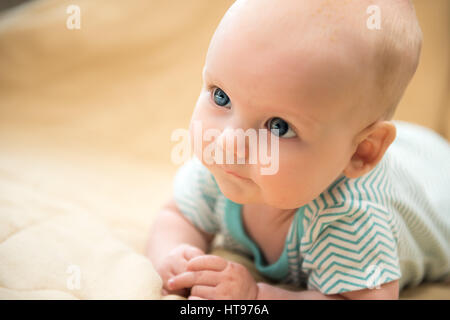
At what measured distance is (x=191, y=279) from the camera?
0.71 m

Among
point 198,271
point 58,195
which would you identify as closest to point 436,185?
point 198,271

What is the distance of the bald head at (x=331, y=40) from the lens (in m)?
0.55

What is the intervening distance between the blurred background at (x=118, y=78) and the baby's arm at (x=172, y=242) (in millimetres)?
336

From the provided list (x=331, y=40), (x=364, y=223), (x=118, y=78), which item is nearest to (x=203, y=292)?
(x=364, y=223)

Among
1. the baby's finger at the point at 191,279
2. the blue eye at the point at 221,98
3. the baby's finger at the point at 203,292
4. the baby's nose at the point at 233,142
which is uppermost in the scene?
the blue eye at the point at 221,98

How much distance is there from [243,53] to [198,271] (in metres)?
0.36

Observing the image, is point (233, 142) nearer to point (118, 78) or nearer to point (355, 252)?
point (355, 252)

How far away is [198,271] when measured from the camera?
2.37 feet

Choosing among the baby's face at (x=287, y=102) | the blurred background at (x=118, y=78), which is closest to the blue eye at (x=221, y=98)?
the baby's face at (x=287, y=102)

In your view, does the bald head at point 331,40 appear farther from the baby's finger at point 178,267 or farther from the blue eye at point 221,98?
the baby's finger at point 178,267

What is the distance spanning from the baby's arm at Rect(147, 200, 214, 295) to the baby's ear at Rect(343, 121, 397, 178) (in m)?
0.29

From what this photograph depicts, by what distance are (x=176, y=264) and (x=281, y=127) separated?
1.02 ft

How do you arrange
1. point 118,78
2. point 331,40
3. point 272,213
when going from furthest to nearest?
point 118,78 < point 272,213 < point 331,40
